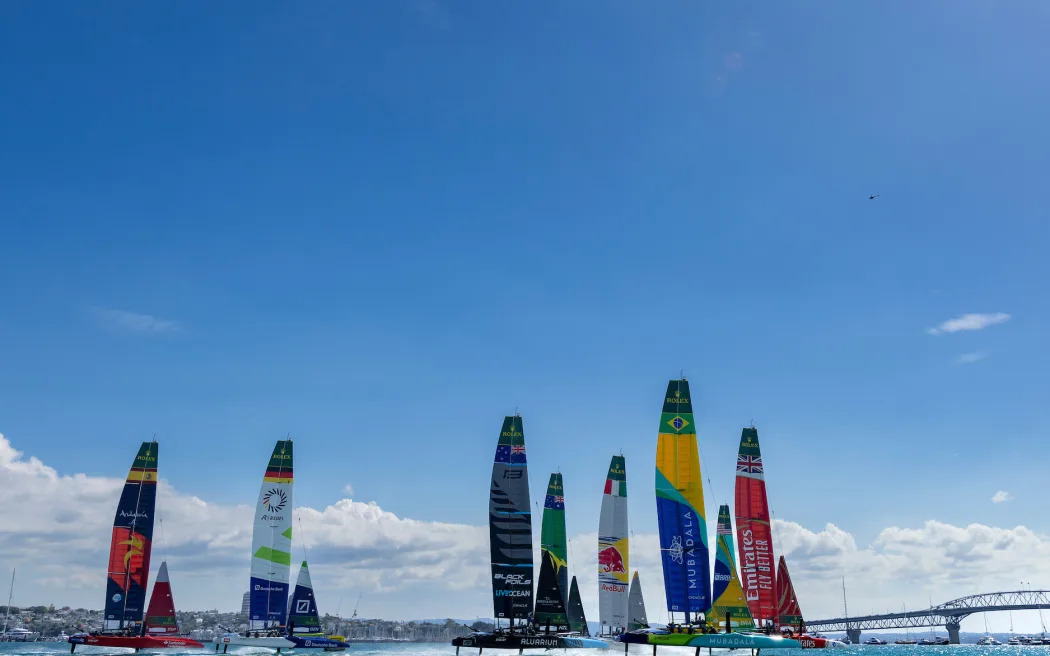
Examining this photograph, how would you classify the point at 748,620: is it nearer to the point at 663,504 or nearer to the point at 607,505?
the point at 663,504

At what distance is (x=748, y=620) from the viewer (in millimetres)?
59344

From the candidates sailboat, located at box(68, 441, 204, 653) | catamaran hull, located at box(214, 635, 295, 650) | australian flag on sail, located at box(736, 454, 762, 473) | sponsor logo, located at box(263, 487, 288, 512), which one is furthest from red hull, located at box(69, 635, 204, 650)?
australian flag on sail, located at box(736, 454, 762, 473)

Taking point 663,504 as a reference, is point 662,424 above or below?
above

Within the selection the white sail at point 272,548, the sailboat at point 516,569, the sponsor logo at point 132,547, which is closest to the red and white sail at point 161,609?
the sponsor logo at point 132,547

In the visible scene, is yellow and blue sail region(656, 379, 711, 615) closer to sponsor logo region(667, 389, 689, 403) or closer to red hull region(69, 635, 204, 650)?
sponsor logo region(667, 389, 689, 403)

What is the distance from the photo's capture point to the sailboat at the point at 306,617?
76.2 m

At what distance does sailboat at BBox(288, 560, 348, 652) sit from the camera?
76.2m

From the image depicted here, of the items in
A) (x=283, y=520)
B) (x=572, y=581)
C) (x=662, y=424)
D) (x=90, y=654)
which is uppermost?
(x=662, y=424)

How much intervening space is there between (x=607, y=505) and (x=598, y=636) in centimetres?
1217

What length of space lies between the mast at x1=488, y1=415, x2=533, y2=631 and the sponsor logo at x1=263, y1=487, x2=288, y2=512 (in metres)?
23.7

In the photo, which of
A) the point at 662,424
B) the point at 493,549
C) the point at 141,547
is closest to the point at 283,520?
the point at 141,547

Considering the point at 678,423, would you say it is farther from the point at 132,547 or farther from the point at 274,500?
the point at 132,547

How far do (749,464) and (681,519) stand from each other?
16429mm

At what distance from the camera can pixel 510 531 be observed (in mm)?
61719
